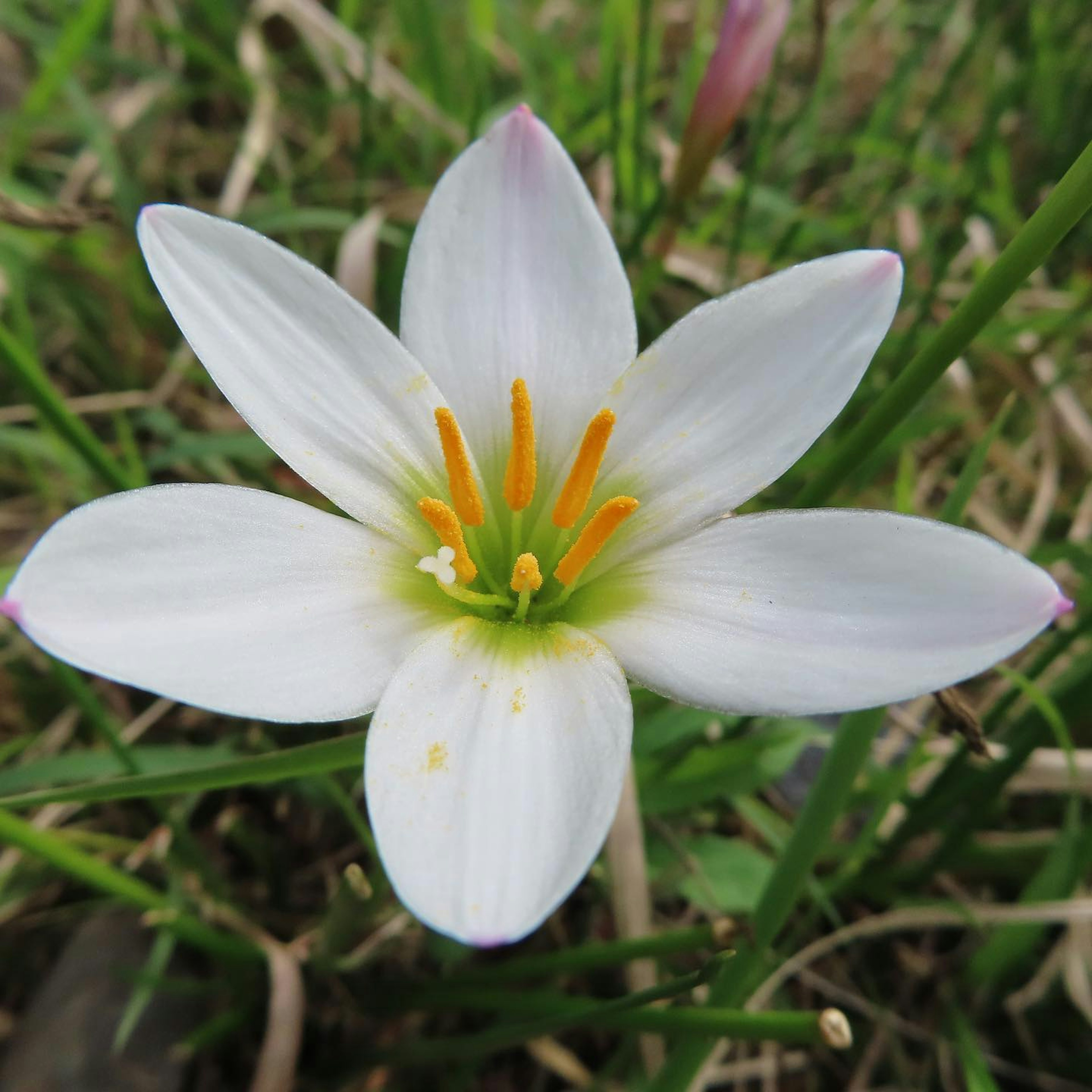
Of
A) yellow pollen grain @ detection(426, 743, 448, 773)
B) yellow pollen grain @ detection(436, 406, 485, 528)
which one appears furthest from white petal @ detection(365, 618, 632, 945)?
yellow pollen grain @ detection(436, 406, 485, 528)

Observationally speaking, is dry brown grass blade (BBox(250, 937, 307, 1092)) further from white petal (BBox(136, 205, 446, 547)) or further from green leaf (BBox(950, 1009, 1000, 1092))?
→ green leaf (BBox(950, 1009, 1000, 1092))

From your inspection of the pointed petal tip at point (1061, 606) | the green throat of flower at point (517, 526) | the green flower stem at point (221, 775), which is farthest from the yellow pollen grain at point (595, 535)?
the pointed petal tip at point (1061, 606)

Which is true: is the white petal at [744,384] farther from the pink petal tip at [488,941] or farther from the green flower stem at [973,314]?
the pink petal tip at [488,941]

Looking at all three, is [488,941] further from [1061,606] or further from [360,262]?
[360,262]

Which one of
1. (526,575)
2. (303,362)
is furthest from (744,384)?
(303,362)

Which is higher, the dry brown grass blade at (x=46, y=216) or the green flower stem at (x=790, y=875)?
the dry brown grass blade at (x=46, y=216)

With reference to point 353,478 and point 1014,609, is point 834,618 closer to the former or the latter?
point 1014,609
